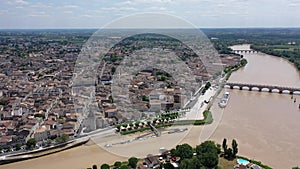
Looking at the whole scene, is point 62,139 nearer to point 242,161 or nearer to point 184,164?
point 184,164

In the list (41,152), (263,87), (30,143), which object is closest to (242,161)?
(41,152)

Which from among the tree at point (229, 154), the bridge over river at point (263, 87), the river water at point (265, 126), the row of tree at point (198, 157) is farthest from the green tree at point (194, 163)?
the bridge over river at point (263, 87)

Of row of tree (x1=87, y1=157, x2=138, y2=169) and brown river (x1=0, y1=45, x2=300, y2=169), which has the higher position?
row of tree (x1=87, y1=157, x2=138, y2=169)

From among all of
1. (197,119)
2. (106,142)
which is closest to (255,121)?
(197,119)

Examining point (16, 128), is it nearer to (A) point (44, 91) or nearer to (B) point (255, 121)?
(A) point (44, 91)

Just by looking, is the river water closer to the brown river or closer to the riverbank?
the brown river

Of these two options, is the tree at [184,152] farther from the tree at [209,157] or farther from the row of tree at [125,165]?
the row of tree at [125,165]

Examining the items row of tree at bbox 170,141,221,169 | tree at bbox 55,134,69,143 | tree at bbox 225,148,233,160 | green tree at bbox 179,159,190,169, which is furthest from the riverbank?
tree at bbox 225,148,233,160

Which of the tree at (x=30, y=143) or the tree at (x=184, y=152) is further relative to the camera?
the tree at (x=30, y=143)

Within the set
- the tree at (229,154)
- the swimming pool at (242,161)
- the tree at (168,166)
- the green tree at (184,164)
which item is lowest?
the swimming pool at (242,161)
